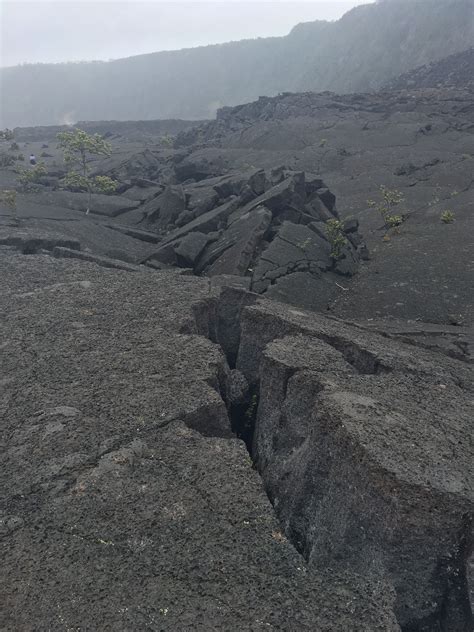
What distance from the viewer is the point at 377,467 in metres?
3.84

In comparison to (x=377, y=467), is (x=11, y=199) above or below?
above

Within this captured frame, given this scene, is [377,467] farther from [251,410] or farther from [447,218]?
[447,218]

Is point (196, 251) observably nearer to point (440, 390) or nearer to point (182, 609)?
point (440, 390)

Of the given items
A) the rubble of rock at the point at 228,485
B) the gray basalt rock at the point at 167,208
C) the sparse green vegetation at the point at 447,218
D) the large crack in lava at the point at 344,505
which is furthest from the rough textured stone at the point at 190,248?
the sparse green vegetation at the point at 447,218

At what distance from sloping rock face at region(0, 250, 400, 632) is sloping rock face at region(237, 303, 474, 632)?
Answer: 1.80 ft

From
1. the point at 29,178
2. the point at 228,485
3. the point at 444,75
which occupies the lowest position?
the point at 228,485

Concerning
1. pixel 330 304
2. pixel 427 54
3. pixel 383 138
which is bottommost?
pixel 330 304

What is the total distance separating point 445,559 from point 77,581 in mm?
2944

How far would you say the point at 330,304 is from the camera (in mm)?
11297

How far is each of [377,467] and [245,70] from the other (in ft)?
453

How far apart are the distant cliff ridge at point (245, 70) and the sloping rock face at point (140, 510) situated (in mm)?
78558

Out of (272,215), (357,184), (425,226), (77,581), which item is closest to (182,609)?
(77,581)

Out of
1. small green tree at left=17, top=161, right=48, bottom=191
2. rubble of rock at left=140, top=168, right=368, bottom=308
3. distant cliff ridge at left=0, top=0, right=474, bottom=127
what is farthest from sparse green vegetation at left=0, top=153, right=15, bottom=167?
distant cliff ridge at left=0, top=0, right=474, bottom=127

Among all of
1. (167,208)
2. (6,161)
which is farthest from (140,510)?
(6,161)
